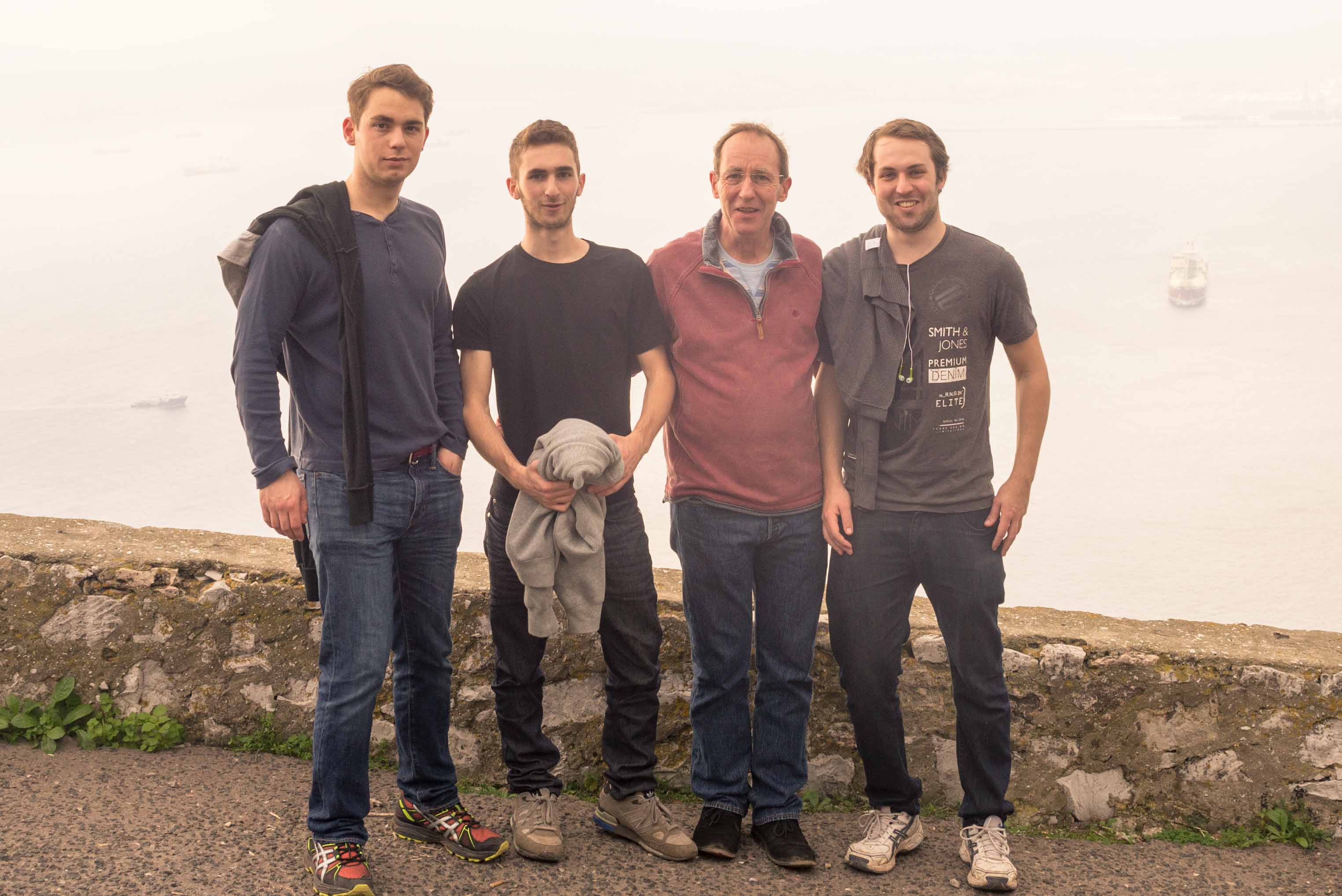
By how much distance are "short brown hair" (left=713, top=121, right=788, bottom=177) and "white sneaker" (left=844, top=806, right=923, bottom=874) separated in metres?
1.80

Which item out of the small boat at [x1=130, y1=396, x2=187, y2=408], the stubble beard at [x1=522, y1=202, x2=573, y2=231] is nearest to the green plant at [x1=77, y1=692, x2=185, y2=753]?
the stubble beard at [x1=522, y1=202, x2=573, y2=231]

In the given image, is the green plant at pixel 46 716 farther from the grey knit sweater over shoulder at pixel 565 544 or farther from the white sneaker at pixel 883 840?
the white sneaker at pixel 883 840

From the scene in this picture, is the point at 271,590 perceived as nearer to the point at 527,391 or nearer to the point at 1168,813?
the point at 527,391

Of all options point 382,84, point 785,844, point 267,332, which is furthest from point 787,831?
point 382,84

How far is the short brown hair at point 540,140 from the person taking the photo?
2830 millimetres

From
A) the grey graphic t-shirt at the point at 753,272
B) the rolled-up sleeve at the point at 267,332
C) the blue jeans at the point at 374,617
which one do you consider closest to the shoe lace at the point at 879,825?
the blue jeans at the point at 374,617

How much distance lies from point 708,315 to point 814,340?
303 millimetres

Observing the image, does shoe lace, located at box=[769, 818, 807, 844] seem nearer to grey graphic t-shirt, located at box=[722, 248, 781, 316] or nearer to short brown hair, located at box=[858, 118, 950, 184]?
grey graphic t-shirt, located at box=[722, 248, 781, 316]

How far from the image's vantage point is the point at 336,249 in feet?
8.45

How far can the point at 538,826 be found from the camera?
2.92 meters

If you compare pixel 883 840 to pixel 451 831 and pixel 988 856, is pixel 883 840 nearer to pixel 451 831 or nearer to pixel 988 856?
pixel 988 856

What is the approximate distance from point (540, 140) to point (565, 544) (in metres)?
1.05

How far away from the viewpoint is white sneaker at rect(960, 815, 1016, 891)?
2.86 m

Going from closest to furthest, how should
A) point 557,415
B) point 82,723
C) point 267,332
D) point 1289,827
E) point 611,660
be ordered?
point 267,332
point 557,415
point 611,660
point 1289,827
point 82,723
